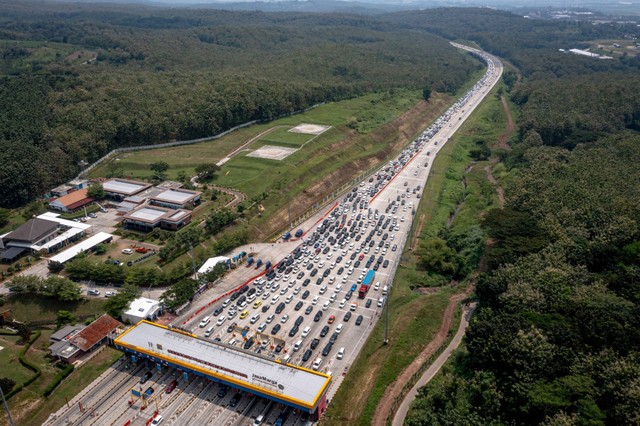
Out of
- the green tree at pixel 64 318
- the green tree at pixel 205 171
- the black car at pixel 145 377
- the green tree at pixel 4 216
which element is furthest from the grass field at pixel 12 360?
the green tree at pixel 205 171

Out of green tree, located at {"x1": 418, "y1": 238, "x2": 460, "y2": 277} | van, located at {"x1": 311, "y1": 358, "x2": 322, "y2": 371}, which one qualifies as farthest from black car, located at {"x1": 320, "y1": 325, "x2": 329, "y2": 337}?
green tree, located at {"x1": 418, "y1": 238, "x2": 460, "y2": 277}

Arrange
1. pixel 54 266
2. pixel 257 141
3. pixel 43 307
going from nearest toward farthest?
1. pixel 43 307
2. pixel 54 266
3. pixel 257 141

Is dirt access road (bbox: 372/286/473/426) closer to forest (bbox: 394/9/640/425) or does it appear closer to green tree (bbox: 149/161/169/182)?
forest (bbox: 394/9/640/425)

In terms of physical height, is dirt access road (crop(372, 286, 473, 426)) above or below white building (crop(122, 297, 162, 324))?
below

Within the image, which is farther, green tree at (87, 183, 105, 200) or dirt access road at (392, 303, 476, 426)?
green tree at (87, 183, 105, 200)

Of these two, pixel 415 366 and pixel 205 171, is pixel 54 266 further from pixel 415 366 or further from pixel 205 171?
pixel 415 366

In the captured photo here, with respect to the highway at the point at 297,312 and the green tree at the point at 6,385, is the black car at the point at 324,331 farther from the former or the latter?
the green tree at the point at 6,385

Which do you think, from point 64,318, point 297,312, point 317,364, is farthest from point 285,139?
point 317,364
